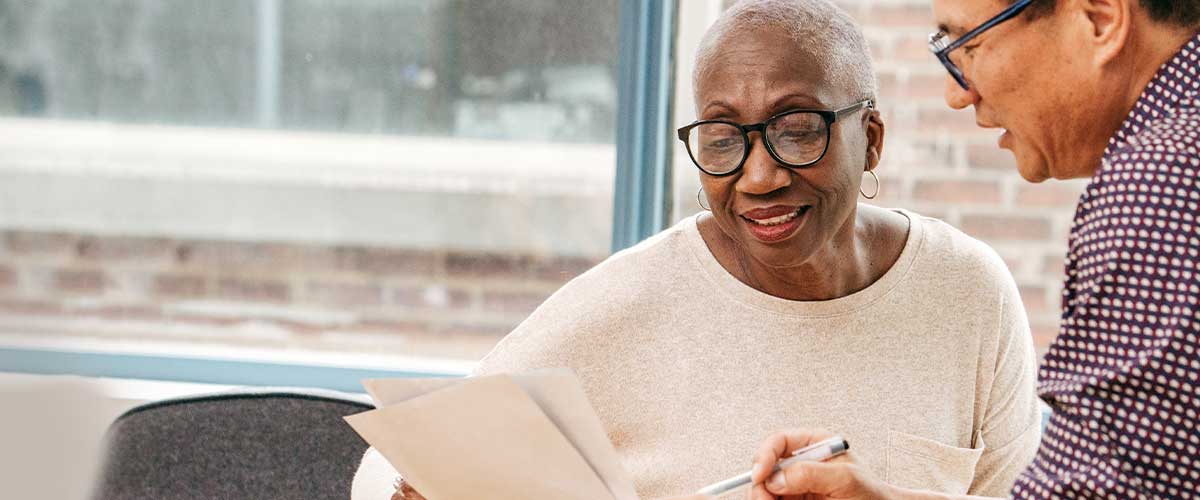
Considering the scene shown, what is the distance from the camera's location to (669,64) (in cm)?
259

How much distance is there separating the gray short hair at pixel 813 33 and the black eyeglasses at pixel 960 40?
42cm

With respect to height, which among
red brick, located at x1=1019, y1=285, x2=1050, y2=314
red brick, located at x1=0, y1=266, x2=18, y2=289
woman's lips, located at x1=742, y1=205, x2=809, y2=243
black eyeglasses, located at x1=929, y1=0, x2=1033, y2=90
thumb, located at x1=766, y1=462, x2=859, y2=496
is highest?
black eyeglasses, located at x1=929, y1=0, x2=1033, y2=90

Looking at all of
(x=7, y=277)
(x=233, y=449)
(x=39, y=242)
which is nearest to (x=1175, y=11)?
(x=233, y=449)

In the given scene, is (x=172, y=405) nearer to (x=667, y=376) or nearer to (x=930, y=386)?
(x=667, y=376)

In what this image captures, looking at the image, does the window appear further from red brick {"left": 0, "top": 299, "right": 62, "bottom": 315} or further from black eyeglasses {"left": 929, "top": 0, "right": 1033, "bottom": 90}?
black eyeglasses {"left": 929, "top": 0, "right": 1033, "bottom": 90}

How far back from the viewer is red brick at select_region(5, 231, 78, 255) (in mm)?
2986

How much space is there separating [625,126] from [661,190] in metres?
0.16

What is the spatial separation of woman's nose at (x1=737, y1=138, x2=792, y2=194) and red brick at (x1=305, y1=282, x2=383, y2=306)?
5.01 ft

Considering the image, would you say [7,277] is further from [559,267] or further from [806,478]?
[806,478]

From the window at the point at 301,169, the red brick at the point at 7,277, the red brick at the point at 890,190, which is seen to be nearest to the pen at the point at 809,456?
the red brick at the point at 890,190

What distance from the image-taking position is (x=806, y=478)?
1.24 meters

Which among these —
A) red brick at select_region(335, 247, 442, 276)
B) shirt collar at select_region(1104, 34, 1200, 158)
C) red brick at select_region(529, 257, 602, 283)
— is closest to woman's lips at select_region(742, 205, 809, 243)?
shirt collar at select_region(1104, 34, 1200, 158)

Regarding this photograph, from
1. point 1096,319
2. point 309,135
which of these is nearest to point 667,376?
point 1096,319

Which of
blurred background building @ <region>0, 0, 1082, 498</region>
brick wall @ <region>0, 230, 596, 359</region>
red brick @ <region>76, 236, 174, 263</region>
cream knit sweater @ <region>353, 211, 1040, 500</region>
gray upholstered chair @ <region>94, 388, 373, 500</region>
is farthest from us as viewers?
red brick @ <region>76, 236, 174, 263</region>
